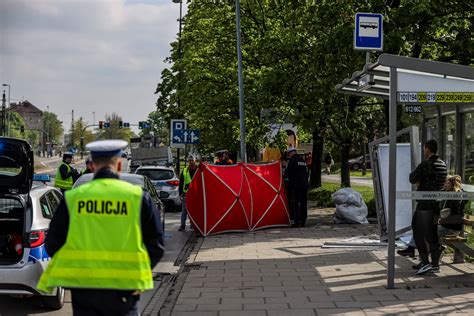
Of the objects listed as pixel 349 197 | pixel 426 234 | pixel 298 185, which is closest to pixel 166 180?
pixel 298 185

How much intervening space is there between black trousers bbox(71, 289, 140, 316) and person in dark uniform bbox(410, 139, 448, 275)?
5.67 metres

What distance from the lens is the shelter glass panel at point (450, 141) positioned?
36.4 ft

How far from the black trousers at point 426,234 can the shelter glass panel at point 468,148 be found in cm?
219

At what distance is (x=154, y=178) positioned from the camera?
2111 cm

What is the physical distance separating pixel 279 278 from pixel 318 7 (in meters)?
9.44

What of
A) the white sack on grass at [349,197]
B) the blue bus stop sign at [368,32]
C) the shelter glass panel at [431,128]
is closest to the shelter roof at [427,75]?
the blue bus stop sign at [368,32]

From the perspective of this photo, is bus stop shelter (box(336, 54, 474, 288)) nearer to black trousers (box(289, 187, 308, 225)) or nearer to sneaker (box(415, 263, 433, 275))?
sneaker (box(415, 263, 433, 275))

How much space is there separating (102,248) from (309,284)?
5150 millimetres

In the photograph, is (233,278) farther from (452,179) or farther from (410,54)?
(410,54)

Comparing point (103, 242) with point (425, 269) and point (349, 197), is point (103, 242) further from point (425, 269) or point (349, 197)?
point (349, 197)

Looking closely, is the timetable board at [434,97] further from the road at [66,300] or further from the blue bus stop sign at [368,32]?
the road at [66,300]

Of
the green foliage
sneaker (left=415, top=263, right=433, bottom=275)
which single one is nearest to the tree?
the green foliage

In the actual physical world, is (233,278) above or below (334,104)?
below

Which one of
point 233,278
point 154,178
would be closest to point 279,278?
point 233,278
